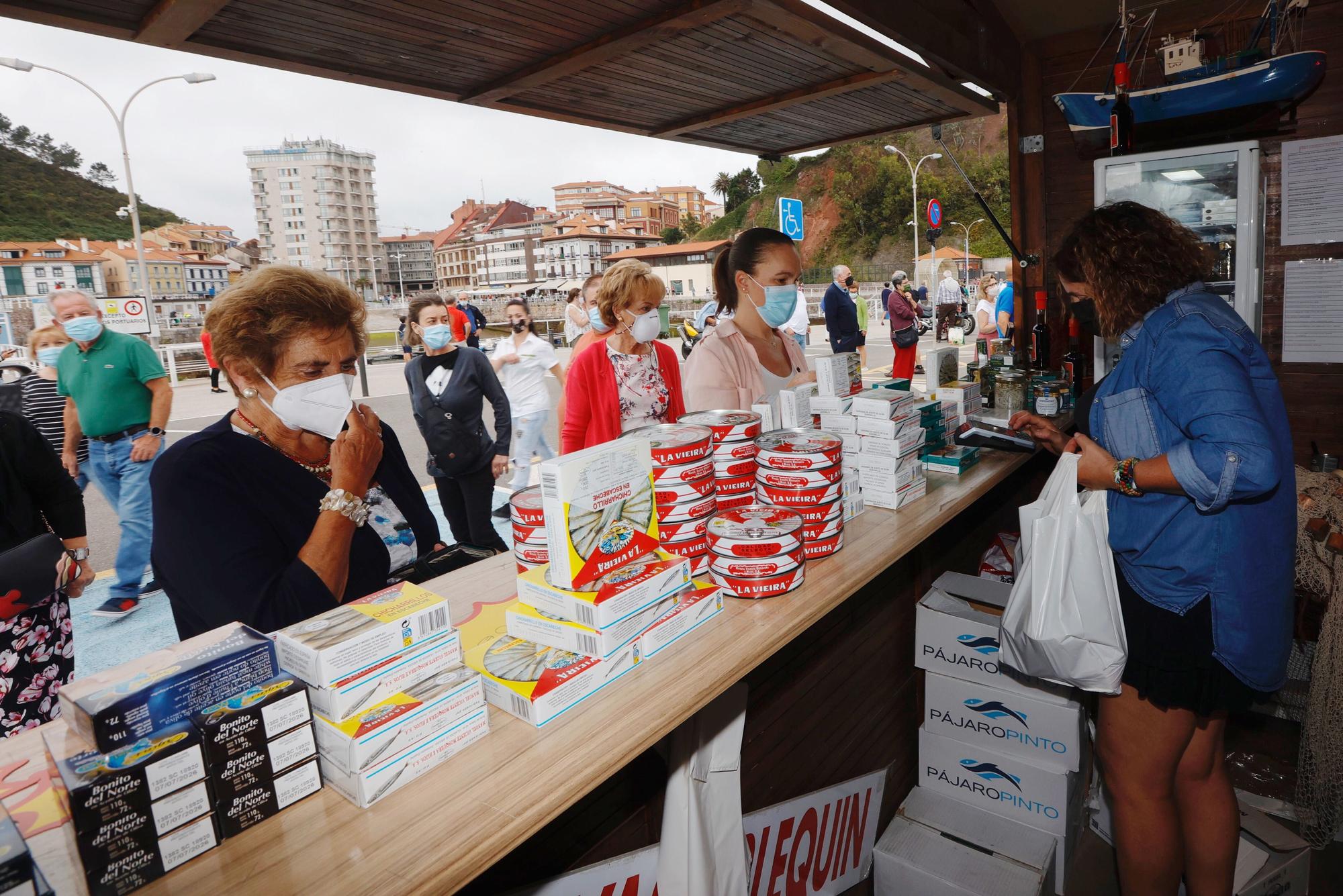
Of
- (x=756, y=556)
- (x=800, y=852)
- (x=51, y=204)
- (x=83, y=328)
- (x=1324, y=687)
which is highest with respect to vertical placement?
(x=51, y=204)

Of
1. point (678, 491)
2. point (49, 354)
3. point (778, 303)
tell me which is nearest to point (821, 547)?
point (678, 491)

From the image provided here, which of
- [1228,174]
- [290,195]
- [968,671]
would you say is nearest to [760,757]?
[968,671]

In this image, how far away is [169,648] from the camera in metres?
0.91

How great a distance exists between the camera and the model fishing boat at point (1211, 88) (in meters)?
2.65

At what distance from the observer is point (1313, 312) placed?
3145mm

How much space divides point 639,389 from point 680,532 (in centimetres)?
165

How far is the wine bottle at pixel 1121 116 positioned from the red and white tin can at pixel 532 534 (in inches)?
122

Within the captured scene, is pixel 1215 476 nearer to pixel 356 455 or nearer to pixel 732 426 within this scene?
pixel 732 426

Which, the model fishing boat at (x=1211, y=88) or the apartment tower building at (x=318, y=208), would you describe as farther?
the model fishing boat at (x=1211, y=88)

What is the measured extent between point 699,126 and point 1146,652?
2.71m

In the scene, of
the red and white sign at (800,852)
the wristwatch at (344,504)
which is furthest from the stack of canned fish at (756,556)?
the wristwatch at (344,504)

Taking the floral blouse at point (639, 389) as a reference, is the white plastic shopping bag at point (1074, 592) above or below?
below

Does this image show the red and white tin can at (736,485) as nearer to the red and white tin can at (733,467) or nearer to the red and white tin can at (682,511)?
the red and white tin can at (733,467)

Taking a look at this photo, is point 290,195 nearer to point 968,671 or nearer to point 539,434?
point 539,434
